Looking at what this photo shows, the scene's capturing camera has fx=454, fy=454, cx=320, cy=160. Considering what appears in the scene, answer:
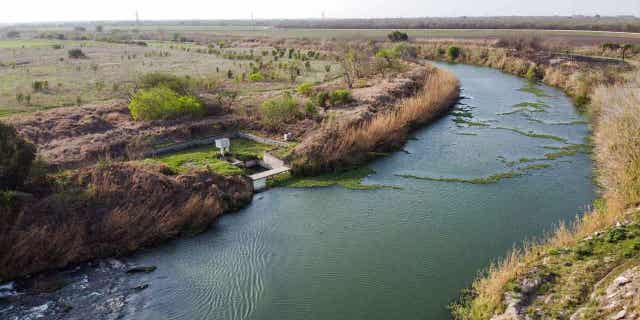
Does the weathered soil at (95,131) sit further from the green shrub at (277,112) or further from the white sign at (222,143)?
the white sign at (222,143)

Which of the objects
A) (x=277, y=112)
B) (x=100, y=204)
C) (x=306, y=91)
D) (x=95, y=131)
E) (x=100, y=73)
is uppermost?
(x=100, y=73)

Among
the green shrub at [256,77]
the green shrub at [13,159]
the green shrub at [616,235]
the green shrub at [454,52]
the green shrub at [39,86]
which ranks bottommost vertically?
the green shrub at [616,235]

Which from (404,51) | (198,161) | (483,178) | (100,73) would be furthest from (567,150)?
(100,73)

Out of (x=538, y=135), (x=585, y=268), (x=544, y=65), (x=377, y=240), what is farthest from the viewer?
(x=544, y=65)

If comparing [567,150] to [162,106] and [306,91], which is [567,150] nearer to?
→ [306,91]

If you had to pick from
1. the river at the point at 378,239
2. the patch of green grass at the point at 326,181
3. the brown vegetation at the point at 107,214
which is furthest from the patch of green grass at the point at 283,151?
the brown vegetation at the point at 107,214

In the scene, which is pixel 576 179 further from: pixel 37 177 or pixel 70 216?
pixel 37 177

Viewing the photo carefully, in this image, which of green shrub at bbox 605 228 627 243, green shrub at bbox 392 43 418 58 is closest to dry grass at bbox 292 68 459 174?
green shrub at bbox 605 228 627 243
